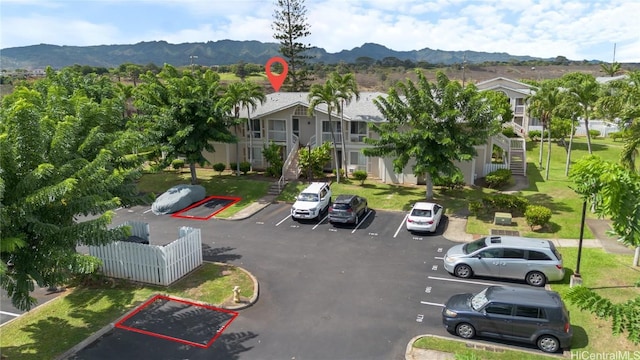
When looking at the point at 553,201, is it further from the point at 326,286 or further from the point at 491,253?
the point at 326,286

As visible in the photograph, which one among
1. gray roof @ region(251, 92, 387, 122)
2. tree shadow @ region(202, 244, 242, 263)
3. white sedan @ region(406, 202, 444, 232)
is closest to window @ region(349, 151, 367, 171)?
gray roof @ region(251, 92, 387, 122)

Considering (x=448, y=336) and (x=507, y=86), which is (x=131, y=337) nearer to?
(x=448, y=336)

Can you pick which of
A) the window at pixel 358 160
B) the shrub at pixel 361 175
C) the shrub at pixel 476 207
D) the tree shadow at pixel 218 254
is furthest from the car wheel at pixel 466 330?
the window at pixel 358 160

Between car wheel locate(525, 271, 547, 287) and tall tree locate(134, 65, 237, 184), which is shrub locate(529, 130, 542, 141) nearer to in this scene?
tall tree locate(134, 65, 237, 184)

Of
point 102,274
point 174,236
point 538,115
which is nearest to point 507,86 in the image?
point 538,115

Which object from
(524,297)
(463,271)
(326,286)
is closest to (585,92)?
(463,271)

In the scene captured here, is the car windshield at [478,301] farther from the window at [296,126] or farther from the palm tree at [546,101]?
the window at [296,126]
